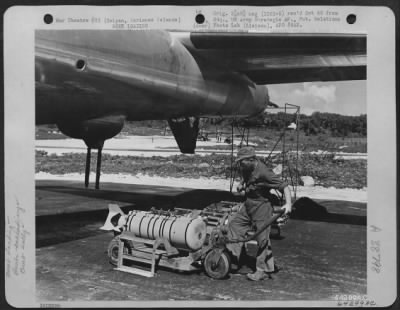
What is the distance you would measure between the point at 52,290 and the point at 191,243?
1.23 metres

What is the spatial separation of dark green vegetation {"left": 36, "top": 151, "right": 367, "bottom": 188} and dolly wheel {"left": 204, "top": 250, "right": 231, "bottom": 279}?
973 millimetres

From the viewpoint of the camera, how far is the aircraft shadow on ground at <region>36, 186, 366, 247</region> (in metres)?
3.91

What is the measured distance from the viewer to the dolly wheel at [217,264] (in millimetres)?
3279

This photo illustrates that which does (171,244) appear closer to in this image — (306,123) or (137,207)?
(137,207)

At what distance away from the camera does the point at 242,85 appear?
4383 millimetres

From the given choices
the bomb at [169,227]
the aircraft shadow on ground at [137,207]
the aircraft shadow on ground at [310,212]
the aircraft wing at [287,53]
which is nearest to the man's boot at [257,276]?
the bomb at [169,227]

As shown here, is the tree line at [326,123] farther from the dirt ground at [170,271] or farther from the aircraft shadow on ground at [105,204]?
the aircraft shadow on ground at [105,204]

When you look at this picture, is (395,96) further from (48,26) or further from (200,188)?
(48,26)

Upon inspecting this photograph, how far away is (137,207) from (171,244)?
2.80 feet

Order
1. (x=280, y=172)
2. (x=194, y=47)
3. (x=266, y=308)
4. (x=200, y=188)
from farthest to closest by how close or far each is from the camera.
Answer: (x=200, y=188) < (x=280, y=172) < (x=194, y=47) < (x=266, y=308)

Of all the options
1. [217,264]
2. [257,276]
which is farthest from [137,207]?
[257,276]

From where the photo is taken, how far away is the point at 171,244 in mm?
3475

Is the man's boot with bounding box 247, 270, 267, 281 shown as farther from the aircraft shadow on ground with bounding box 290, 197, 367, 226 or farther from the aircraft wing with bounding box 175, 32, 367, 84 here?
the aircraft wing with bounding box 175, 32, 367, 84

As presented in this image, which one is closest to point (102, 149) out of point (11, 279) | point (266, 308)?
point (11, 279)
